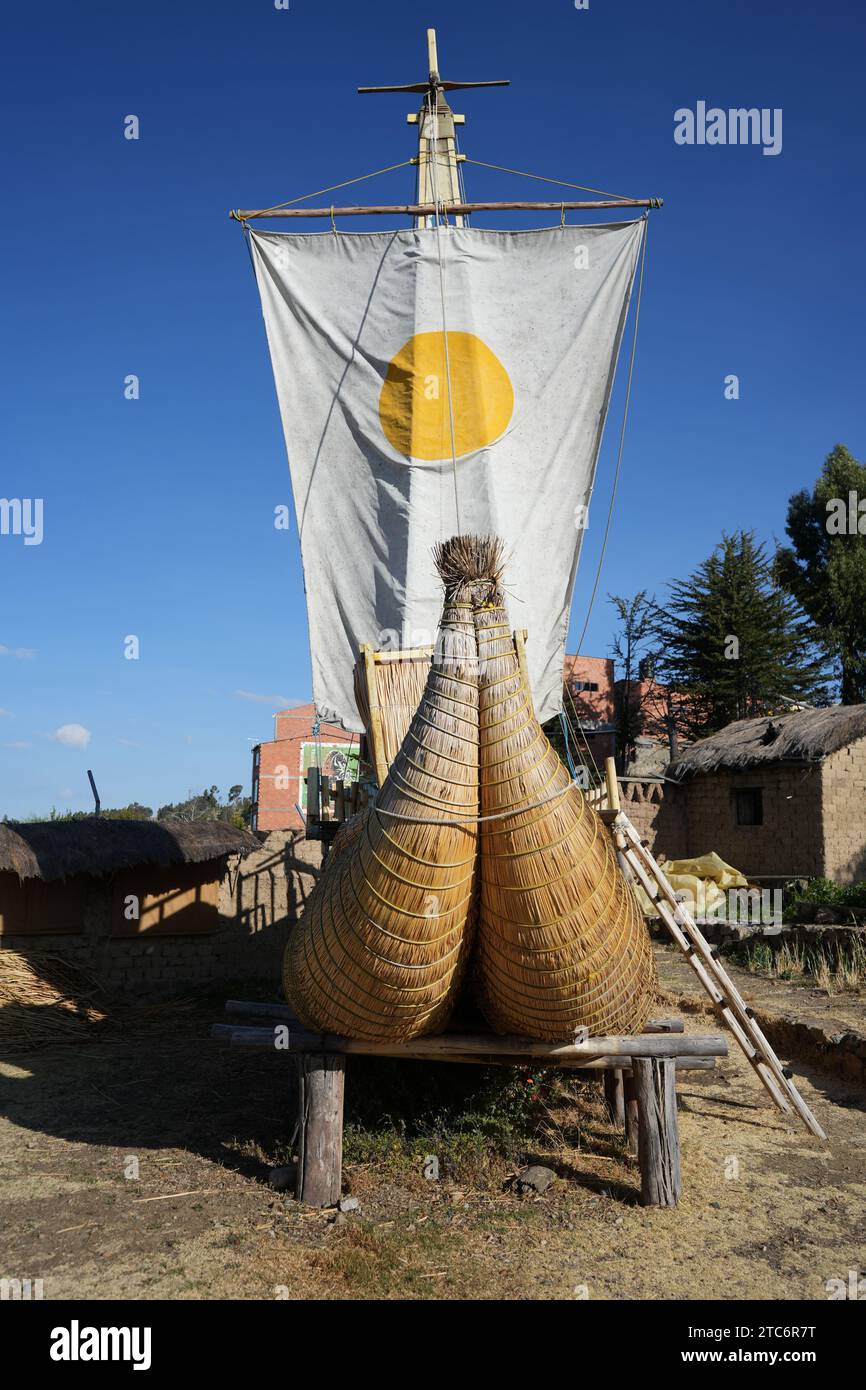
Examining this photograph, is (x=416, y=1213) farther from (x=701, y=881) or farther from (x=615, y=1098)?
(x=701, y=881)

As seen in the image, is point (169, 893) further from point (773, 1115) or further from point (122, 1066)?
point (773, 1115)

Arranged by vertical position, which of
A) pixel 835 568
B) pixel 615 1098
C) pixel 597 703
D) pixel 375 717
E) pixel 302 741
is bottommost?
pixel 615 1098

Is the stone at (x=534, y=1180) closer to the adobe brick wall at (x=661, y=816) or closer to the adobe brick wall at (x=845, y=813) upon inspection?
the adobe brick wall at (x=845, y=813)

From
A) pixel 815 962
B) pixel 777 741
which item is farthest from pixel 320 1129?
pixel 777 741

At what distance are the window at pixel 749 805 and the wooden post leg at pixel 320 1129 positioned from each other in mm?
12645

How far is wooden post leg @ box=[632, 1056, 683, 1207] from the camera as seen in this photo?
4680 millimetres

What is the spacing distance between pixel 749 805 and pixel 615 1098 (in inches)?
442

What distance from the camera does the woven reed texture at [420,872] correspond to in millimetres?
4078

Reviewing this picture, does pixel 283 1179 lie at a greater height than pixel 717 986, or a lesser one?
lesser

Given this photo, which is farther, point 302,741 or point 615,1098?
point 302,741

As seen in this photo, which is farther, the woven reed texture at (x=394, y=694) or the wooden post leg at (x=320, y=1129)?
the woven reed texture at (x=394, y=694)

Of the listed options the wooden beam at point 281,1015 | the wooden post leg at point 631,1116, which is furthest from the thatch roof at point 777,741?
the wooden beam at point 281,1015

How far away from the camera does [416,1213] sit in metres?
4.57
